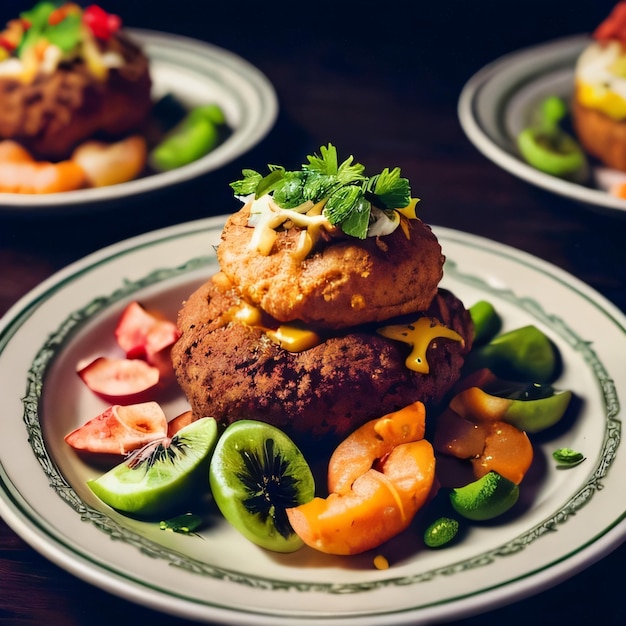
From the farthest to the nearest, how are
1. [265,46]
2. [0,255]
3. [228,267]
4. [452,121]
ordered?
[265,46]
[452,121]
[0,255]
[228,267]

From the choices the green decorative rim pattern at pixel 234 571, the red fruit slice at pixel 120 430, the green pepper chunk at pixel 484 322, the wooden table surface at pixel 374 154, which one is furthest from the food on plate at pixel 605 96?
the red fruit slice at pixel 120 430

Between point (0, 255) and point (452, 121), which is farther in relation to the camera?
point (452, 121)

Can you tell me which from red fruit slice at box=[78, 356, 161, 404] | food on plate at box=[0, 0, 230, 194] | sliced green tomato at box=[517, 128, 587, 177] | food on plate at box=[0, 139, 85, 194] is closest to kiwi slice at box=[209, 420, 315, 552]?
red fruit slice at box=[78, 356, 161, 404]

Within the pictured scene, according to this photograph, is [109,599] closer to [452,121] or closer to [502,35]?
[452,121]

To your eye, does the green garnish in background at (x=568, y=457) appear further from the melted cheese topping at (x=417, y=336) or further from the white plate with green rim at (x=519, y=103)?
the white plate with green rim at (x=519, y=103)

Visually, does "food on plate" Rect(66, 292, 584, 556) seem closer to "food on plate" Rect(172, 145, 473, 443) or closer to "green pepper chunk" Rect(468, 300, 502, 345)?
"food on plate" Rect(172, 145, 473, 443)

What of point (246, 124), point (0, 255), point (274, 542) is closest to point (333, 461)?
point (274, 542)
